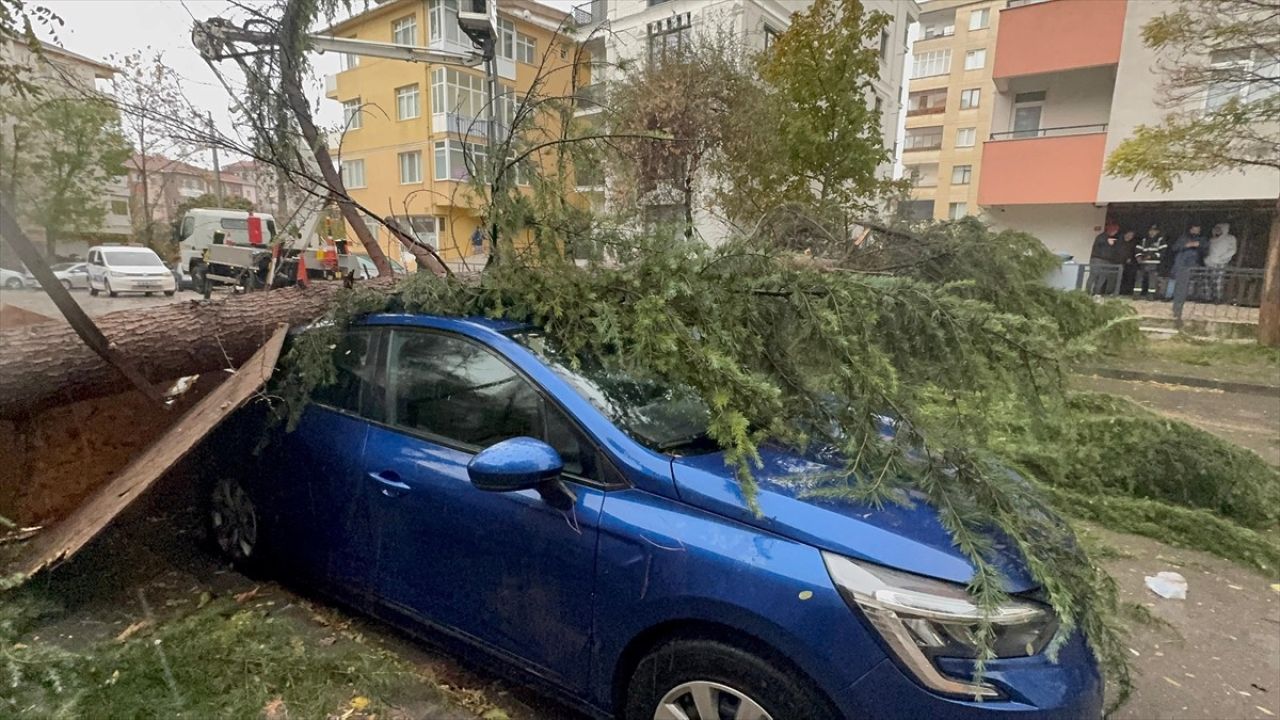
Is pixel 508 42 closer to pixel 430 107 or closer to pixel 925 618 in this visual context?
pixel 430 107

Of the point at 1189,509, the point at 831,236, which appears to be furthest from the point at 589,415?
the point at 831,236

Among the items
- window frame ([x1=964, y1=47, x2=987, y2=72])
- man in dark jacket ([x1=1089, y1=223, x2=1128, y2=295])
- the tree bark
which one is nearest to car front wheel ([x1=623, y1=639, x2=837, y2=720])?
the tree bark

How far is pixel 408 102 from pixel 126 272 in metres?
12.3

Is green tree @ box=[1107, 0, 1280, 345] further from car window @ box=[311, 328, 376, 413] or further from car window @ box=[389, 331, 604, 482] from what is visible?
car window @ box=[311, 328, 376, 413]

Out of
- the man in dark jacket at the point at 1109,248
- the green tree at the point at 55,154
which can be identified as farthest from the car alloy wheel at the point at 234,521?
the man in dark jacket at the point at 1109,248

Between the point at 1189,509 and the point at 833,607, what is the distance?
154 inches

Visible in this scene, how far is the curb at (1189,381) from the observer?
8.23 m

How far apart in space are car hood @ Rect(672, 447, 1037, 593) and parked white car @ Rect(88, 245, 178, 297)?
25309mm

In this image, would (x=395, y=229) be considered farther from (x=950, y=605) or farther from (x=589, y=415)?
(x=950, y=605)

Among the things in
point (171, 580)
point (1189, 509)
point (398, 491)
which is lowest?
point (171, 580)

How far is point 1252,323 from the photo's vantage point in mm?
11555

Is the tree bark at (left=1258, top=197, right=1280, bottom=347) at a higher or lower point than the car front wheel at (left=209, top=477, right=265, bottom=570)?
higher

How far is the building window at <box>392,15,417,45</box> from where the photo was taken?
2247 centimetres

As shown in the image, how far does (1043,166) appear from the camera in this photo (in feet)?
60.7
